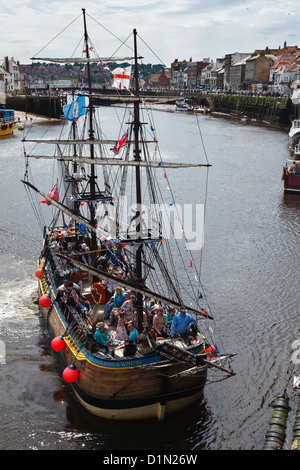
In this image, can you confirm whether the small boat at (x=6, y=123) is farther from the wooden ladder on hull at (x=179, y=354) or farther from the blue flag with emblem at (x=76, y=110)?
the wooden ladder on hull at (x=179, y=354)

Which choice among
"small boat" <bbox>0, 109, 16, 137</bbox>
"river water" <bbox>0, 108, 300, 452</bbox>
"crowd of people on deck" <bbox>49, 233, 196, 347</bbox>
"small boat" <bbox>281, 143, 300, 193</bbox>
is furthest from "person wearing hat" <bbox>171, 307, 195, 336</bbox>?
"small boat" <bbox>0, 109, 16, 137</bbox>

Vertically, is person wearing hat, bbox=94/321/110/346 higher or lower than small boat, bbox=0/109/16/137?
lower

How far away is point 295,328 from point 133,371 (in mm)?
10042

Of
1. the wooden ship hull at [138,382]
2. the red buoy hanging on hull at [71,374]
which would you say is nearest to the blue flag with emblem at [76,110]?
the wooden ship hull at [138,382]

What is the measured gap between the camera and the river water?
15.0 meters

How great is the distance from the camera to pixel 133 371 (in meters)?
14.3

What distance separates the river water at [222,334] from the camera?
15023 millimetres

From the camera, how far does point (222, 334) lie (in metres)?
21.2

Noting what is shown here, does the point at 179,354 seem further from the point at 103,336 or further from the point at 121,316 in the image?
the point at 121,316

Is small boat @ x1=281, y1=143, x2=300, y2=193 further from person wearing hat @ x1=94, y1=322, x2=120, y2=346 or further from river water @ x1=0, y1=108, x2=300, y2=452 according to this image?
person wearing hat @ x1=94, y1=322, x2=120, y2=346

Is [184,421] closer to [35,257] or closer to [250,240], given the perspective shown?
[35,257]

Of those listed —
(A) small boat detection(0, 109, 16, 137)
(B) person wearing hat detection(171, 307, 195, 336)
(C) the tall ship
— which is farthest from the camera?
(A) small boat detection(0, 109, 16, 137)

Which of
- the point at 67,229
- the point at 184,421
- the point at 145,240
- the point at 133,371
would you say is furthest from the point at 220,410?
the point at 67,229

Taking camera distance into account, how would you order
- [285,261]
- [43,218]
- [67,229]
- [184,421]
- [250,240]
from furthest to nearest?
1. [43,218]
2. [250,240]
3. [285,261]
4. [67,229]
5. [184,421]
